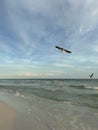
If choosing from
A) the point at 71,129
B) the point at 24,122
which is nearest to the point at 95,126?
the point at 71,129

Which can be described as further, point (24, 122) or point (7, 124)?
point (24, 122)

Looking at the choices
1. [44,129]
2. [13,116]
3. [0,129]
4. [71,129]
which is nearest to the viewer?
[0,129]

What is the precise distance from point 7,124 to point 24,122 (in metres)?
0.74

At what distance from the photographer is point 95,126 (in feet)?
24.7

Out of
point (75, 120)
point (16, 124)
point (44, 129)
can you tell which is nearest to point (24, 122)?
point (16, 124)

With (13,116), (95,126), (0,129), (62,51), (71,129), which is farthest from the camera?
(62,51)

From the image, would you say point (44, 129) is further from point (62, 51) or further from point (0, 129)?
point (62, 51)

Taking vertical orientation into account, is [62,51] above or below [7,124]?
above

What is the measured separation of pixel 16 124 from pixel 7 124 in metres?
0.32

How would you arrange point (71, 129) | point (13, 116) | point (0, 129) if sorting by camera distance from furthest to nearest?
point (13, 116) → point (71, 129) → point (0, 129)

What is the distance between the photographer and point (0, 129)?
19.1ft

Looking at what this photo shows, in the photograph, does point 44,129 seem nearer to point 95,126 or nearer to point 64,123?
point 64,123

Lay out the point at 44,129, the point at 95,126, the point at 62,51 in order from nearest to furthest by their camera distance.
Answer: the point at 44,129 < the point at 95,126 < the point at 62,51

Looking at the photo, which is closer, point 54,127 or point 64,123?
point 54,127
